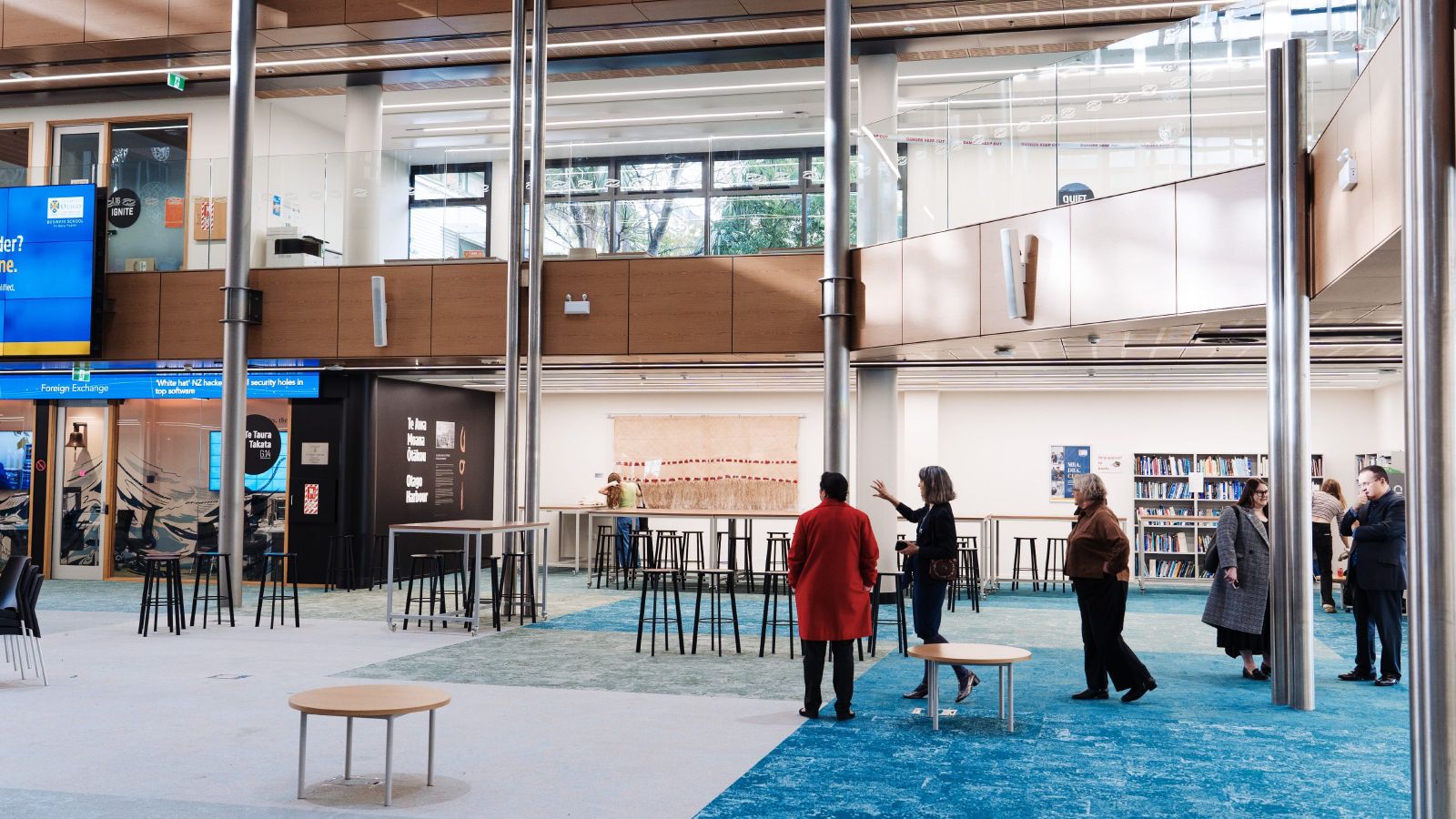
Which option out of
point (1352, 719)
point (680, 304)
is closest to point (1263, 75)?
point (1352, 719)

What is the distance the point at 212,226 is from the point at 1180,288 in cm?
1010

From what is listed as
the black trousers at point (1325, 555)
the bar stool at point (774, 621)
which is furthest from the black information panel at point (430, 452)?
the black trousers at point (1325, 555)

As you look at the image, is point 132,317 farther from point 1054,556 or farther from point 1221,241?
point 1054,556

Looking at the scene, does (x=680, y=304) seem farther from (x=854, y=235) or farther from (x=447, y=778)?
(x=447, y=778)

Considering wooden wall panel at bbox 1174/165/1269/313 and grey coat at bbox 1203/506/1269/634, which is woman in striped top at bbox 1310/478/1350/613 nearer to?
grey coat at bbox 1203/506/1269/634

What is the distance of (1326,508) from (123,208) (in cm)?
1312

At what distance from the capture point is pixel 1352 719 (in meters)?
6.63

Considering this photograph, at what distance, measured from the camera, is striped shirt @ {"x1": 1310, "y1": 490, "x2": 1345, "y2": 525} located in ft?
37.8

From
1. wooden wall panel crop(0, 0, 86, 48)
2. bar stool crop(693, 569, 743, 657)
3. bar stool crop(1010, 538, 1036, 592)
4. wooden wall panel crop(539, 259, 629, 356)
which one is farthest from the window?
bar stool crop(1010, 538, 1036, 592)

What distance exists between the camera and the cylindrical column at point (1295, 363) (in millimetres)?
6812

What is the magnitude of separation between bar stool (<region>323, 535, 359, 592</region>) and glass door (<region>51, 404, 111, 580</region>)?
3.28m

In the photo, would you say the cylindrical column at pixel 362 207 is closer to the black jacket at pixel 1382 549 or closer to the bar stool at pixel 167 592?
the bar stool at pixel 167 592

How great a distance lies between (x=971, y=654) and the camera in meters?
6.24

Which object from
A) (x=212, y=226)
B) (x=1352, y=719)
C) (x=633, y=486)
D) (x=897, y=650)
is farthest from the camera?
(x=633, y=486)
